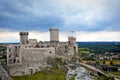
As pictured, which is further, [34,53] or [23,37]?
[23,37]

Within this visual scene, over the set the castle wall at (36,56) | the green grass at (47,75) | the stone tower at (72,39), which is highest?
the stone tower at (72,39)

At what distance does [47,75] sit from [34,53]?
29.8 feet

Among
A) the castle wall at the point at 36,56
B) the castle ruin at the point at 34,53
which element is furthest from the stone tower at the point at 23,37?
the castle wall at the point at 36,56

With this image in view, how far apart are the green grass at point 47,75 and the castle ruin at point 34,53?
239 cm

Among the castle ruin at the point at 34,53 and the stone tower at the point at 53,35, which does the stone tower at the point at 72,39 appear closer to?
the castle ruin at the point at 34,53

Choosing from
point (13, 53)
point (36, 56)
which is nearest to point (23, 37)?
point (13, 53)

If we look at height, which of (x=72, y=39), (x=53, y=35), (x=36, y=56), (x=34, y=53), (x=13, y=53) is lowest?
(x=36, y=56)

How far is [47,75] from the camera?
5572 cm

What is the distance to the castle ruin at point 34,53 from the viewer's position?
5888 cm

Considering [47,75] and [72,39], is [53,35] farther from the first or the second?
[47,75]

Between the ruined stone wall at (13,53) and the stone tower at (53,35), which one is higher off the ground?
the stone tower at (53,35)

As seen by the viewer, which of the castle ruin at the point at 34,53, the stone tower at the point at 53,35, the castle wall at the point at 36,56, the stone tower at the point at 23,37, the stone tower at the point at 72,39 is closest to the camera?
the castle ruin at the point at 34,53

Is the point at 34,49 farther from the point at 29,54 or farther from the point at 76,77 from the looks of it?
the point at 76,77

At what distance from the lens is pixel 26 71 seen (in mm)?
58781
